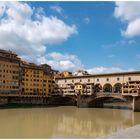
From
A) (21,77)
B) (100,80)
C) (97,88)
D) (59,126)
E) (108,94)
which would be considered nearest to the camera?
(59,126)

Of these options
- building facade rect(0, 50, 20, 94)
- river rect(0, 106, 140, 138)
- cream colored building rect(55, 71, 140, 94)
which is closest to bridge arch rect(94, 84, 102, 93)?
cream colored building rect(55, 71, 140, 94)

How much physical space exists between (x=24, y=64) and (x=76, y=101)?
45.8 ft

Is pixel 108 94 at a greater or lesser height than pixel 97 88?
lesser

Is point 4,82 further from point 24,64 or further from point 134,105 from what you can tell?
point 134,105

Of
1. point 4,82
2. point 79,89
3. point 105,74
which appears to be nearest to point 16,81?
point 4,82

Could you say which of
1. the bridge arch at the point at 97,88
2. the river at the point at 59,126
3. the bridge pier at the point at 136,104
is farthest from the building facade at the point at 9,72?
the bridge pier at the point at 136,104

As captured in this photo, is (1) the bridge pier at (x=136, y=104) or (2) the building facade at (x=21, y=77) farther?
(2) the building facade at (x=21, y=77)

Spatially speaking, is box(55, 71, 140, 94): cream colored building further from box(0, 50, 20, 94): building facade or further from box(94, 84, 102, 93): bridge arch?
box(0, 50, 20, 94): building facade

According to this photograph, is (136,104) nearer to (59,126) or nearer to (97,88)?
(97,88)

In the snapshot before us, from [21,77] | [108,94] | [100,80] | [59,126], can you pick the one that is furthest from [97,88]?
[59,126]

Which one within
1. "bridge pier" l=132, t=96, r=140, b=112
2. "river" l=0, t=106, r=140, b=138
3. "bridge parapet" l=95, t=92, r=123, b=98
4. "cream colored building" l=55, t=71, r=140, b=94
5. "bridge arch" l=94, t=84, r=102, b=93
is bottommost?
"river" l=0, t=106, r=140, b=138

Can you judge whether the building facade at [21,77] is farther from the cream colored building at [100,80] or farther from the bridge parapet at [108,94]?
the bridge parapet at [108,94]

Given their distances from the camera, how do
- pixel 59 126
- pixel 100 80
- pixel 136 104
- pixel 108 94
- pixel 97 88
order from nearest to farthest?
1. pixel 59 126
2. pixel 136 104
3. pixel 108 94
4. pixel 100 80
5. pixel 97 88

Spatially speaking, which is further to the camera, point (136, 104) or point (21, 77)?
point (21, 77)
